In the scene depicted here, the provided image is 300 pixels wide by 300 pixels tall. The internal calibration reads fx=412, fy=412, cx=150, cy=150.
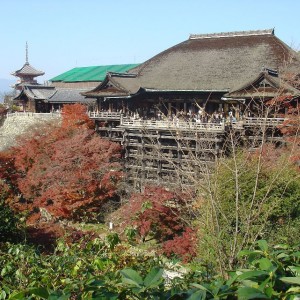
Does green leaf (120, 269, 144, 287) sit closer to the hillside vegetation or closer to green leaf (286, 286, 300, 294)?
the hillside vegetation

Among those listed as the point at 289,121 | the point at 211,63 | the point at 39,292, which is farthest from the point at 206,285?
the point at 211,63

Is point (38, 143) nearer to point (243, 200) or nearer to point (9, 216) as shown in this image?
point (9, 216)

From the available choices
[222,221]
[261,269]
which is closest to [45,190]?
[222,221]

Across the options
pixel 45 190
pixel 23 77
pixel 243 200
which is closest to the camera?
pixel 243 200

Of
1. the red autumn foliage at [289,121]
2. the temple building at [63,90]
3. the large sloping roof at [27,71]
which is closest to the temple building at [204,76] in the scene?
the red autumn foliage at [289,121]

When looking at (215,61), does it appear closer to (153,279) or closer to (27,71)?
(153,279)

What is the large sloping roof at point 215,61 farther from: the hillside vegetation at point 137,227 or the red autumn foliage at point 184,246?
the red autumn foliage at point 184,246

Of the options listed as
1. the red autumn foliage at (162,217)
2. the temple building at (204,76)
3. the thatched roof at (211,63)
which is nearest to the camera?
the red autumn foliage at (162,217)

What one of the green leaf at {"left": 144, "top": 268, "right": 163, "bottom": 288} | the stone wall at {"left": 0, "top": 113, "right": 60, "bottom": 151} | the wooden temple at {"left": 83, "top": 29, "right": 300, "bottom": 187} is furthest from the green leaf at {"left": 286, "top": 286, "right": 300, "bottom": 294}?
the stone wall at {"left": 0, "top": 113, "right": 60, "bottom": 151}

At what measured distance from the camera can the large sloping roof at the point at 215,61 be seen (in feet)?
77.7

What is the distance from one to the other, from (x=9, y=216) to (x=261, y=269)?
417 inches

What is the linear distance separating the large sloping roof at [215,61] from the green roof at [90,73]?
1283 cm

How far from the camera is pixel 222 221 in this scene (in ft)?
38.3

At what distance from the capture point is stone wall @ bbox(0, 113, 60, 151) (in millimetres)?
32844
